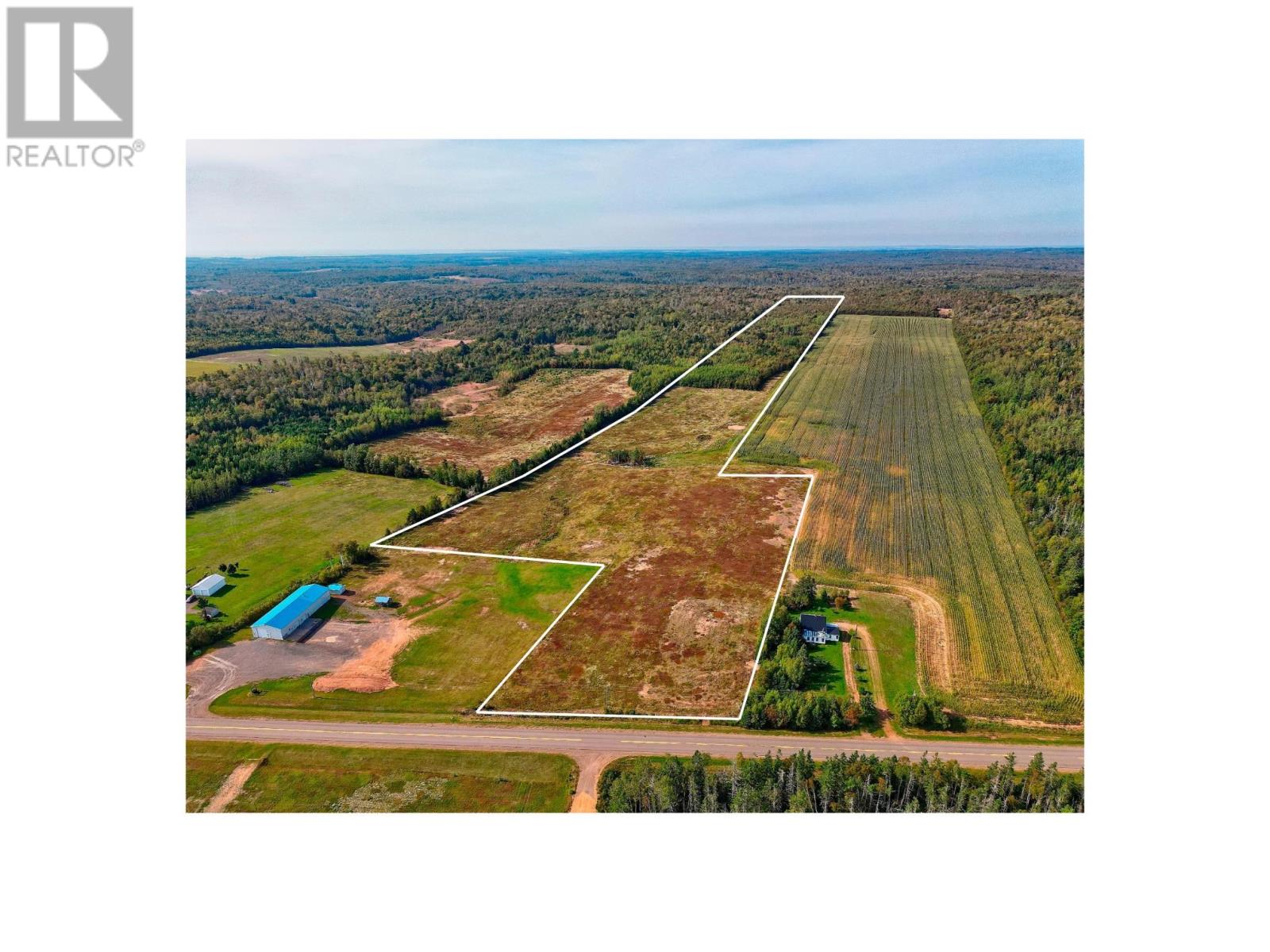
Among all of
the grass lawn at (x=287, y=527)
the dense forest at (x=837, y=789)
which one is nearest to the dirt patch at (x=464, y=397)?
the grass lawn at (x=287, y=527)

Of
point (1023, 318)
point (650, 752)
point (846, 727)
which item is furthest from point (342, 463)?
point (1023, 318)

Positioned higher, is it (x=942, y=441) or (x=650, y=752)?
(x=942, y=441)

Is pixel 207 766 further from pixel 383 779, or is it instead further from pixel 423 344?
pixel 423 344

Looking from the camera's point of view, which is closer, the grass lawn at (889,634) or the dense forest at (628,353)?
the grass lawn at (889,634)

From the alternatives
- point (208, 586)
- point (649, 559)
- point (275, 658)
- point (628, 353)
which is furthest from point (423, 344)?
point (275, 658)

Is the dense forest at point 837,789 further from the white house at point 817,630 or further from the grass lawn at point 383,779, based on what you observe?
the white house at point 817,630

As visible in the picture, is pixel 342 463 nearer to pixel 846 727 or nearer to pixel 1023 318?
pixel 846 727

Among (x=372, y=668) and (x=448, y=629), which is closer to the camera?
(x=372, y=668)
